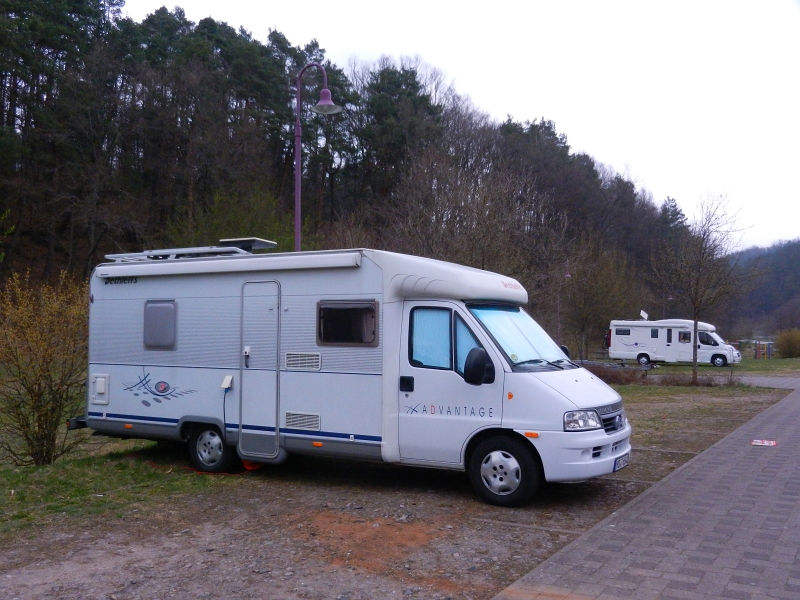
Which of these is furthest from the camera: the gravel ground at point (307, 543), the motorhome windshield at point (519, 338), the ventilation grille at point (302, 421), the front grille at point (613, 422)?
the ventilation grille at point (302, 421)

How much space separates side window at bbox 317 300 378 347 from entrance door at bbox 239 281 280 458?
614 millimetres

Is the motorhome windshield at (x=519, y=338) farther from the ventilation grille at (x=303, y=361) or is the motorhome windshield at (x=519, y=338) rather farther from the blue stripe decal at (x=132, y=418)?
the blue stripe decal at (x=132, y=418)

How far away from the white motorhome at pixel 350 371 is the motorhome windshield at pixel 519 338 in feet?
0.07

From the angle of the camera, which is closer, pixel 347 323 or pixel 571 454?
pixel 571 454

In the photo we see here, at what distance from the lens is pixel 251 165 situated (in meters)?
37.1

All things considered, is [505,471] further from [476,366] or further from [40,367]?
[40,367]

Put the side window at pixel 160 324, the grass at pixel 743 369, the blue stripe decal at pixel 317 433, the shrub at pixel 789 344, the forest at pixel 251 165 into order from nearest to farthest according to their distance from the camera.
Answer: the blue stripe decal at pixel 317 433 < the side window at pixel 160 324 < the forest at pixel 251 165 < the grass at pixel 743 369 < the shrub at pixel 789 344

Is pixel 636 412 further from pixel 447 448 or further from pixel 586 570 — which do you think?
pixel 586 570

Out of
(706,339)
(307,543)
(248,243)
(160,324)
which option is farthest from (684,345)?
(307,543)

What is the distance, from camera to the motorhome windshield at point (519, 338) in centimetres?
798

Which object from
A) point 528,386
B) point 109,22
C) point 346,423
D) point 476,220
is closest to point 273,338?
point 346,423

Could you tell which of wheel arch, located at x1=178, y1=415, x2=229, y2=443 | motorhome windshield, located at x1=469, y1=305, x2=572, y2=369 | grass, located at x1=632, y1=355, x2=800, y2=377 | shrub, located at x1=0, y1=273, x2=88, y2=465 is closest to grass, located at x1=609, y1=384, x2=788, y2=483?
motorhome windshield, located at x1=469, y1=305, x2=572, y2=369

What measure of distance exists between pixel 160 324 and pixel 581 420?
5267 millimetres

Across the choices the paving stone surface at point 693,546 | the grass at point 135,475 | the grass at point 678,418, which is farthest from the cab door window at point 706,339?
the paving stone surface at point 693,546
